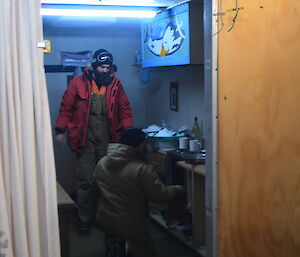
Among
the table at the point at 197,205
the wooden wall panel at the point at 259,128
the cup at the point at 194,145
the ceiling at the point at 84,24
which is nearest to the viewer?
the wooden wall panel at the point at 259,128

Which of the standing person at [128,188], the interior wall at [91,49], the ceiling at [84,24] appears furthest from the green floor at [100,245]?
the ceiling at [84,24]

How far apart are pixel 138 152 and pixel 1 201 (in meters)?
1.63

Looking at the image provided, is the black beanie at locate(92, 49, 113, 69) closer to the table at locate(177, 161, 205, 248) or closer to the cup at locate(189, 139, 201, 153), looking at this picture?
the cup at locate(189, 139, 201, 153)

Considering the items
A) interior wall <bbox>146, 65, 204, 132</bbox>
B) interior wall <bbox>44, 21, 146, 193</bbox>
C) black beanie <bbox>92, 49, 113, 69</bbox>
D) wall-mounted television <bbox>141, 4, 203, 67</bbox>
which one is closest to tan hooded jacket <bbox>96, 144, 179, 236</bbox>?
wall-mounted television <bbox>141, 4, 203, 67</bbox>

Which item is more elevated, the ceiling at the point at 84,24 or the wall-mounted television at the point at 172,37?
the ceiling at the point at 84,24

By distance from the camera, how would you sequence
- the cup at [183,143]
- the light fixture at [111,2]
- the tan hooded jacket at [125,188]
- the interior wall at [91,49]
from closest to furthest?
1. the tan hooded jacket at [125,188]
2. the light fixture at [111,2]
3. the cup at [183,143]
4. the interior wall at [91,49]

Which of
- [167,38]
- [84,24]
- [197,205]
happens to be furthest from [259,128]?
[84,24]

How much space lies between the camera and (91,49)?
17.8ft

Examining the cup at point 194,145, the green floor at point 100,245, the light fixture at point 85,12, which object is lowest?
the green floor at point 100,245

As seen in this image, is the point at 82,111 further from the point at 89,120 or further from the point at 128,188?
the point at 128,188

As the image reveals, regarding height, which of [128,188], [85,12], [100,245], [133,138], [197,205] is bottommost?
[100,245]

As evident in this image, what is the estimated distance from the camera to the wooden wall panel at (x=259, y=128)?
2365 mm

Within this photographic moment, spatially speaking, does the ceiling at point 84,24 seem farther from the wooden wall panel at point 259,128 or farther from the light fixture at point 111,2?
the wooden wall panel at point 259,128

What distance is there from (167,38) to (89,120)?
111 cm
